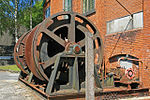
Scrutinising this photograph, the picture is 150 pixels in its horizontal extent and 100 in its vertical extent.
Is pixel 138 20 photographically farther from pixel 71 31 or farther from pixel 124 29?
pixel 71 31

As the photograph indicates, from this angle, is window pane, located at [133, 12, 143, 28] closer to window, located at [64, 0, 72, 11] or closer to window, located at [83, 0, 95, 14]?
window, located at [83, 0, 95, 14]

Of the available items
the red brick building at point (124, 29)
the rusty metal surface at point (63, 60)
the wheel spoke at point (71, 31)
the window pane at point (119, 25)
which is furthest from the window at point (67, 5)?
the wheel spoke at point (71, 31)

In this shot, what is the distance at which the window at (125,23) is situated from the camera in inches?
250

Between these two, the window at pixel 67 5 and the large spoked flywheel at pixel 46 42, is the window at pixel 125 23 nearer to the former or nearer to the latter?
the large spoked flywheel at pixel 46 42

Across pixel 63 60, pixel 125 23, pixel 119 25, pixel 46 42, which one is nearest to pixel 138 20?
pixel 125 23

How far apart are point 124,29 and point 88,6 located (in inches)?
118

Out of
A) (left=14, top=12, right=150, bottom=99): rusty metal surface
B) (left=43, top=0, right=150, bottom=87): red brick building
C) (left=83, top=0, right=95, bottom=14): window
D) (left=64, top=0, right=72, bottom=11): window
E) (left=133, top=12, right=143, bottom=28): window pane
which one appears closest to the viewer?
(left=14, top=12, right=150, bottom=99): rusty metal surface

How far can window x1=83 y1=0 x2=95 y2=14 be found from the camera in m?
8.87

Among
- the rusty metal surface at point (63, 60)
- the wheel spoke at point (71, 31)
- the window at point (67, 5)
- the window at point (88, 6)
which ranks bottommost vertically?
the rusty metal surface at point (63, 60)

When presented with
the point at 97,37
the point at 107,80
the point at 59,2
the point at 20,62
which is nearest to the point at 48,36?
the point at 97,37

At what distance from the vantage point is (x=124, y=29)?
6.95m

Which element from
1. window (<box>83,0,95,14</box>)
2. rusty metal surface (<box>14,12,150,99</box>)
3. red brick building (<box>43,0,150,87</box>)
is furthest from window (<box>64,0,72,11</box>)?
rusty metal surface (<box>14,12,150,99</box>)

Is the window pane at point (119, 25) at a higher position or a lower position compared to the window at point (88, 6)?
lower

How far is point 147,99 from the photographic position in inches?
202
